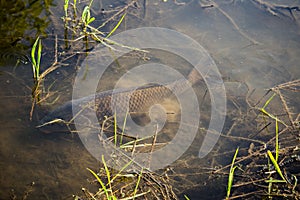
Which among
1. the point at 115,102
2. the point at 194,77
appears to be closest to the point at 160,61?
the point at 194,77

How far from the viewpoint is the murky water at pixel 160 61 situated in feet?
9.91

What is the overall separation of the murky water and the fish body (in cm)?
14

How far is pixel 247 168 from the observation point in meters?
3.15

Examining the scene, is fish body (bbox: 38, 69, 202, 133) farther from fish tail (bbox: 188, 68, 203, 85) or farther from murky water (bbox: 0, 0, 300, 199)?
murky water (bbox: 0, 0, 300, 199)

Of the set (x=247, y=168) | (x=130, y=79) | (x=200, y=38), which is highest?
(x=200, y=38)

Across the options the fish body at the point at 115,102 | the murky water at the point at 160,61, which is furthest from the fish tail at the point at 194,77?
the murky water at the point at 160,61

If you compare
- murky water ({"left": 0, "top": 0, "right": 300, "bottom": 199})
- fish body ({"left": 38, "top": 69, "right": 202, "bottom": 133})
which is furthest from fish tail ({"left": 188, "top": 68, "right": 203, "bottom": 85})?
murky water ({"left": 0, "top": 0, "right": 300, "bottom": 199})

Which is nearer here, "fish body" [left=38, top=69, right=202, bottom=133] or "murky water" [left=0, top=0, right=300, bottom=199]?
"murky water" [left=0, top=0, right=300, bottom=199]

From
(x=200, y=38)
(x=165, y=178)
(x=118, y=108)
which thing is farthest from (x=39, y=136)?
(x=200, y=38)

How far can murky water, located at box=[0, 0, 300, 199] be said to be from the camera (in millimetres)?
3020

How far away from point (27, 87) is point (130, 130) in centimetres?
130

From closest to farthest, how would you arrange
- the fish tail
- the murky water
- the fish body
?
1. the murky water
2. the fish body
3. the fish tail

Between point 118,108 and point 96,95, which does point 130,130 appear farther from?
point 96,95

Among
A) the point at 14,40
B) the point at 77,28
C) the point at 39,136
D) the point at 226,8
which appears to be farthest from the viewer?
the point at 226,8
